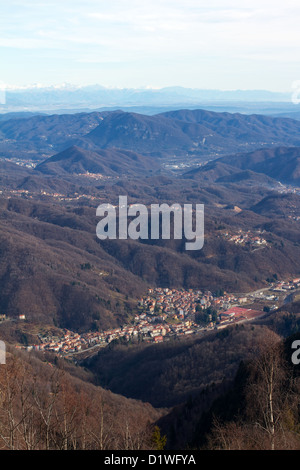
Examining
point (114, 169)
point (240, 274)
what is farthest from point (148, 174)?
point (240, 274)

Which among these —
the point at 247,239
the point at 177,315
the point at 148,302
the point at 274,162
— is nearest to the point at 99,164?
the point at 274,162

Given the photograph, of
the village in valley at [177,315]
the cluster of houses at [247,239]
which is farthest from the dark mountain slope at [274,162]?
the village in valley at [177,315]

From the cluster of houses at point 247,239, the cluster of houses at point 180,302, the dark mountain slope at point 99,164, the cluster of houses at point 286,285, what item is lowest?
the cluster of houses at point 180,302

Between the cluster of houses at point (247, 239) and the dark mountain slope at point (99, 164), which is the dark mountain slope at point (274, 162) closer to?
Result: the dark mountain slope at point (99, 164)

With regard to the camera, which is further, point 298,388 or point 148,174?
point 148,174

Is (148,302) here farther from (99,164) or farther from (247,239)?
(99,164)

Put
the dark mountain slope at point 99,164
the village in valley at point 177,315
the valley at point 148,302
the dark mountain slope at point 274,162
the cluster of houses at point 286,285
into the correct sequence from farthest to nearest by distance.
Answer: the dark mountain slope at point 99,164 → the dark mountain slope at point 274,162 → the cluster of houses at point 286,285 → the village in valley at point 177,315 → the valley at point 148,302
